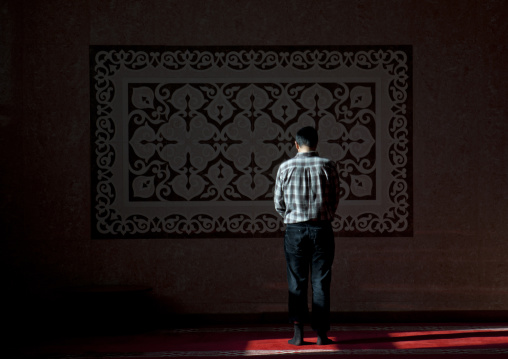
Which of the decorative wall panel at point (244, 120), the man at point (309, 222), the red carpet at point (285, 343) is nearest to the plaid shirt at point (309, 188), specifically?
the man at point (309, 222)

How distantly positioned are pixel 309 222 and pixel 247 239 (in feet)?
3.95

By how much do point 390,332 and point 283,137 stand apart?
5.78ft

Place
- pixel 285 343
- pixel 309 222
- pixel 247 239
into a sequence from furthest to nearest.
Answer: pixel 247 239, pixel 285 343, pixel 309 222

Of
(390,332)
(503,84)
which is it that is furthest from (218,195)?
(503,84)

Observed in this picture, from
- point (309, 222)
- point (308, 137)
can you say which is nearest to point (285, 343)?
point (309, 222)

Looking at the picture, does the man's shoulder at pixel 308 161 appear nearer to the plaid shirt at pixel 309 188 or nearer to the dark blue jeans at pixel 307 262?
the plaid shirt at pixel 309 188

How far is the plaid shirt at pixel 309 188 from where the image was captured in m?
3.90

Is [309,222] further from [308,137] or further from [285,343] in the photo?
[285,343]

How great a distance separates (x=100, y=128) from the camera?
5.02 meters

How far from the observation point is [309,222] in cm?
392

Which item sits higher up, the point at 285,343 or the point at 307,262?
the point at 307,262

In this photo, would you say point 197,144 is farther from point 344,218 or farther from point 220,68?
point 344,218

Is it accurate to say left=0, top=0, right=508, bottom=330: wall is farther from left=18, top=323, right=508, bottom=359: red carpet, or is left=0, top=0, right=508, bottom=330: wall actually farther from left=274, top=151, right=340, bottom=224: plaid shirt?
left=274, top=151, right=340, bottom=224: plaid shirt

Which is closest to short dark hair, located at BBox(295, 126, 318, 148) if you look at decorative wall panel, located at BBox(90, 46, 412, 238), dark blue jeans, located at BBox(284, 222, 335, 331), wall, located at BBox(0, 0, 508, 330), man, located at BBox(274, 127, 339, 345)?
man, located at BBox(274, 127, 339, 345)
